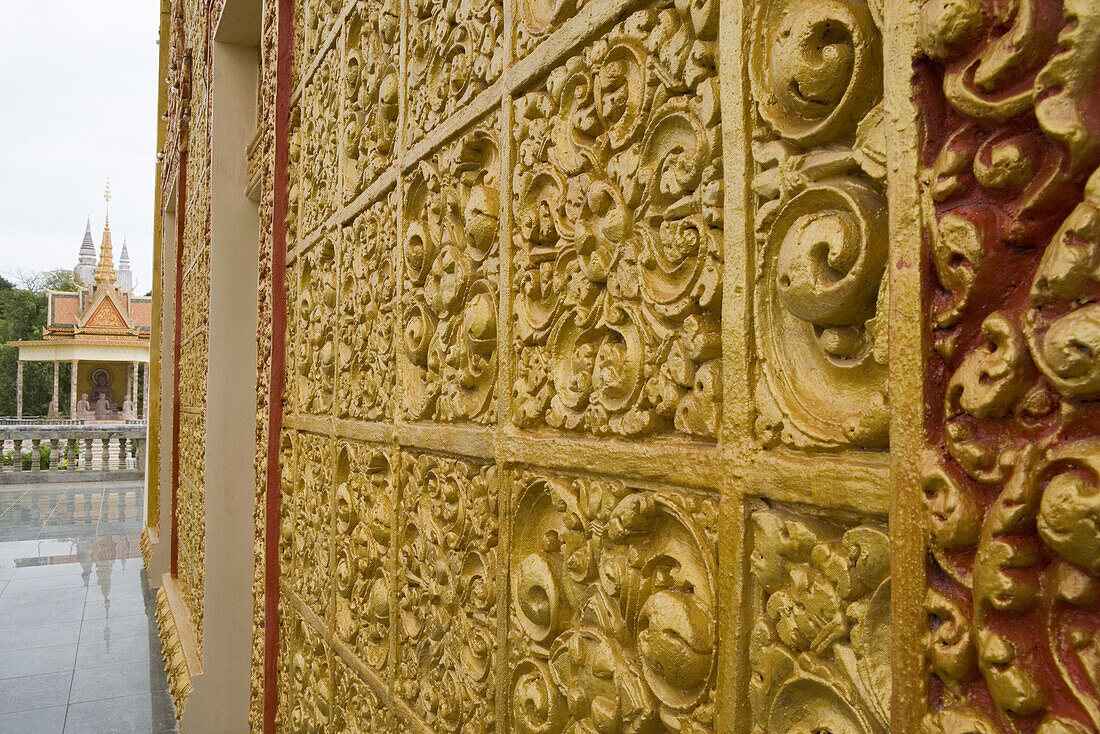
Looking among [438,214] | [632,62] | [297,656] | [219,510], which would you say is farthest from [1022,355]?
[219,510]

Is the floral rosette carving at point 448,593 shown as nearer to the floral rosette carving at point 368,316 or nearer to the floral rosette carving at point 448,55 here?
the floral rosette carving at point 368,316

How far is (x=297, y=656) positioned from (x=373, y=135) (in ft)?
4.22

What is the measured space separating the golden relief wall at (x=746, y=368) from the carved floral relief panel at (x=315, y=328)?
0.49 meters

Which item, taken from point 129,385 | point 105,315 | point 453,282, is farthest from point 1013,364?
point 129,385

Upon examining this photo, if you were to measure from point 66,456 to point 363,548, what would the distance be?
40.5 ft

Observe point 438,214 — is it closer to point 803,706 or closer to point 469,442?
point 469,442

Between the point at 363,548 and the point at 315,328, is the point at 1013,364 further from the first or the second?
the point at 315,328

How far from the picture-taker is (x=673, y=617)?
24.5 inches

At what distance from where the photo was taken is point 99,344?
57.4ft

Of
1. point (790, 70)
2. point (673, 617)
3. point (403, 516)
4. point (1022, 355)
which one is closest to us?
point (1022, 355)

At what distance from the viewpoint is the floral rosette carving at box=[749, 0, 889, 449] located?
476 millimetres

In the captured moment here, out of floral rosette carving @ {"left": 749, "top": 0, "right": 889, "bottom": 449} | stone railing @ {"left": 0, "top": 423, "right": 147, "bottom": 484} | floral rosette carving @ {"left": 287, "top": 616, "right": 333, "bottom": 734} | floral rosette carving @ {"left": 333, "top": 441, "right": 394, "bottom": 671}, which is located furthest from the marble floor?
floral rosette carving @ {"left": 749, "top": 0, "right": 889, "bottom": 449}

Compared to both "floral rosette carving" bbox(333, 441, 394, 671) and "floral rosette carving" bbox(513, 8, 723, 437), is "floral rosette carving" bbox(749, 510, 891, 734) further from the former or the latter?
"floral rosette carving" bbox(333, 441, 394, 671)

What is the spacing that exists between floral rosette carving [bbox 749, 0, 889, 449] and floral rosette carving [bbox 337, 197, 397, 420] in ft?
2.90
